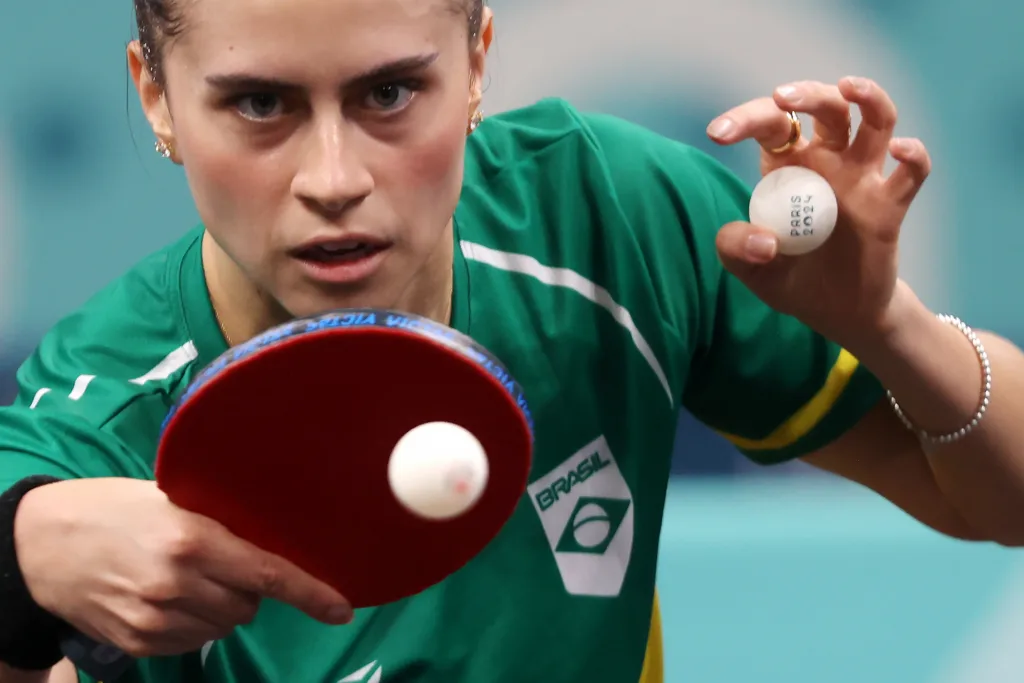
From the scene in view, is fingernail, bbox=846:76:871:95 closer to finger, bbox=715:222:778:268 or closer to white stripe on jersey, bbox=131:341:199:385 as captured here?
finger, bbox=715:222:778:268

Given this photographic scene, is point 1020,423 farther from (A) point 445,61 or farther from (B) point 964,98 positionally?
Answer: (B) point 964,98

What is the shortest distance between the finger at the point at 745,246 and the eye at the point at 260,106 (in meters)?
0.29

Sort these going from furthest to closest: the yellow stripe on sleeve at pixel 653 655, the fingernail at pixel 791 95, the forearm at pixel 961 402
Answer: the yellow stripe on sleeve at pixel 653 655, the forearm at pixel 961 402, the fingernail at pixel 791 95

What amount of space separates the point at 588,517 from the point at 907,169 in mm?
347

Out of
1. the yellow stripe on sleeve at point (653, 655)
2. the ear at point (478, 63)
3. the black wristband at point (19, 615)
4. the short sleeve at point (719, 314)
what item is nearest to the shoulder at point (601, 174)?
the short sleeve at point (719, 314)

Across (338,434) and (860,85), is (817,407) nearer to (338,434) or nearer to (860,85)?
(860,85)

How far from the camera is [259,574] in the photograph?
67cm

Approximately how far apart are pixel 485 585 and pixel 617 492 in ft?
0.42

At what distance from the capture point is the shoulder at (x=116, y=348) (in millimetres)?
853

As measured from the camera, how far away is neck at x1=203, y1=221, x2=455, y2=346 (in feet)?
2.95

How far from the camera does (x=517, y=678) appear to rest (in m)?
0.99

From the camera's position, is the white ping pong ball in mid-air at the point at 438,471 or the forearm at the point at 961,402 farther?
the forearm at the point at 961,402

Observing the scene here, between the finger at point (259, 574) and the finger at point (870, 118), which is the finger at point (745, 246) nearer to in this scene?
the finger at point (870, 118)

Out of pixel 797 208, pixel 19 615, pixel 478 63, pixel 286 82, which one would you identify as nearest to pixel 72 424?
pixel 19 615
